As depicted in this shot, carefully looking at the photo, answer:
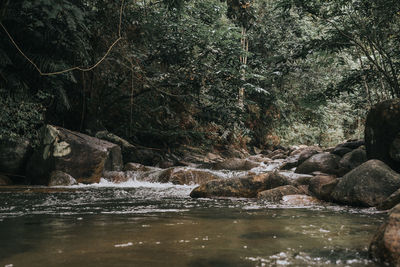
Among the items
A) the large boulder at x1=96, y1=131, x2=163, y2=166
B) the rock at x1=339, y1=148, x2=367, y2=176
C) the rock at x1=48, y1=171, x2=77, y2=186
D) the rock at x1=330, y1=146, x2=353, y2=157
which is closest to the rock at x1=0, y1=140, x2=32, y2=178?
the rock at x1=48, y1=171, x2=77, y2=186

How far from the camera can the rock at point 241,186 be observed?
637 centimetres

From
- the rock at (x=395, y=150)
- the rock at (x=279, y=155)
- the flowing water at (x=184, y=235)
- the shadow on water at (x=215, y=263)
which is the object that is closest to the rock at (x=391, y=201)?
the flowing water at (x=184, y=235)

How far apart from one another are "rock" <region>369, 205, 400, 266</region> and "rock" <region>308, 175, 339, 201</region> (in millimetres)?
3415

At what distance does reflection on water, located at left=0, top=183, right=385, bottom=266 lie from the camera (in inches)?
88.7

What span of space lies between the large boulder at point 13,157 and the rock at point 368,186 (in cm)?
825

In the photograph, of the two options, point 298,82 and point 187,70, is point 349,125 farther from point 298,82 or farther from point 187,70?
point 187,70

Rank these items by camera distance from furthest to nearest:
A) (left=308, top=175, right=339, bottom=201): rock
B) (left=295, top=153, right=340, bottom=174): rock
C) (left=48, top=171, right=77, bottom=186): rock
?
1. (left=295, top=153, right=340, bottom=174): rock
2. (left=48, top=171, right=77, bottom=186): rock
3. (left=308, top=175, right=339, bottom=201): rock

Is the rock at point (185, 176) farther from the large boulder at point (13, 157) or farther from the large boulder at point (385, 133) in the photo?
the large boulder at point (385, 133)

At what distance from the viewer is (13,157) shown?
942 centimetres

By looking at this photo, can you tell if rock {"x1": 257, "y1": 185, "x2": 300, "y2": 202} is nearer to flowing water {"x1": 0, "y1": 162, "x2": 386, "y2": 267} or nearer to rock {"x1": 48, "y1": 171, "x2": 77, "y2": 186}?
flowing water {"x1": 0, "y1": 162, "x2": 386, "y2": 267}

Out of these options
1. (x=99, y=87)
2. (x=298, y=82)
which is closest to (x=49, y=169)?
(x=99, y=87)

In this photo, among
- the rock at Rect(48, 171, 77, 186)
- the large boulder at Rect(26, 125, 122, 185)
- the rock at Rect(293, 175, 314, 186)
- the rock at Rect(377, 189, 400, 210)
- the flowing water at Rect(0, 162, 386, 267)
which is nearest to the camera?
the flowing water at Rect(0, 162, 386, 267)

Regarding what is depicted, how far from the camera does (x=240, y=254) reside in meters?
2.37

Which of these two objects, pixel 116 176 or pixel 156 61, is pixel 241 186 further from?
pixel 156 61
